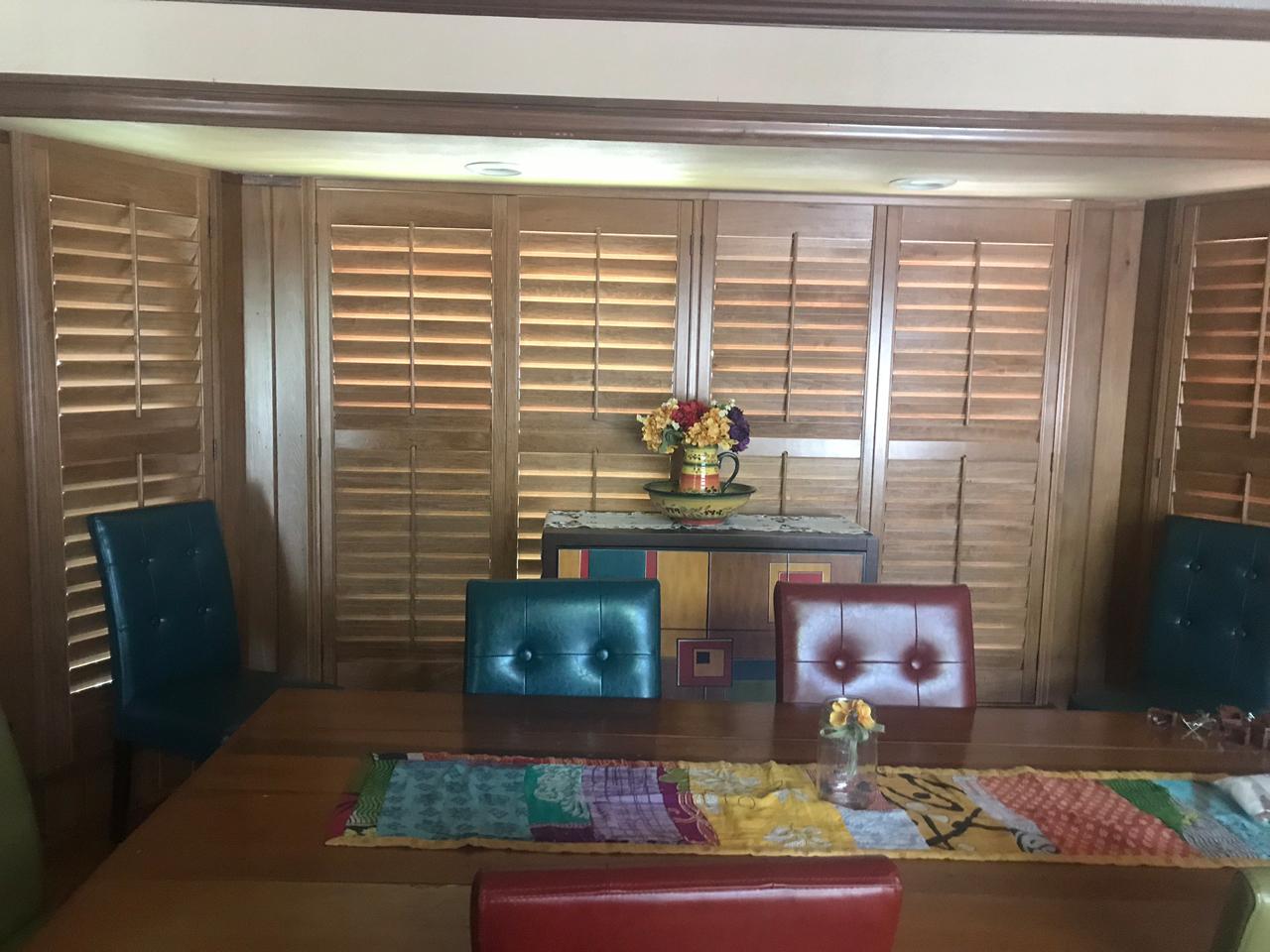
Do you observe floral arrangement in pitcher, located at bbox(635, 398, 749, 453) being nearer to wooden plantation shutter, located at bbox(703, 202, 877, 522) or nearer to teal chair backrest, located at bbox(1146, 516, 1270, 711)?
wooden plantation shutter, located at bbox(703, 202, 877, 522)

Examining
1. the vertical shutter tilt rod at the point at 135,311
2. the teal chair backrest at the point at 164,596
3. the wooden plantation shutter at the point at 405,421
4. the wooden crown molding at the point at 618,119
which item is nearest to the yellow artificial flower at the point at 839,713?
the wooden crown molding at the point at 618,119

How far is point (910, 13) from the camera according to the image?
225cm

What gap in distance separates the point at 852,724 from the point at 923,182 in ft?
6.68

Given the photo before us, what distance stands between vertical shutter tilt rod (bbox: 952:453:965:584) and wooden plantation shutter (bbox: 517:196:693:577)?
1.03 meters

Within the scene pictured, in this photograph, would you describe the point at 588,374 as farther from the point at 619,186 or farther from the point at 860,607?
the point at 860,607

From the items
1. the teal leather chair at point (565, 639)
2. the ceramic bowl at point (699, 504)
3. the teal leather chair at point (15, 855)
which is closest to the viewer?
the teal leather chair at point (15, 855)

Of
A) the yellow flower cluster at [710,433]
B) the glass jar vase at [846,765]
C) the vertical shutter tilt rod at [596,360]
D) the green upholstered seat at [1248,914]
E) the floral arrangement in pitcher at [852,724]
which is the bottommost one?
the glass jar vase at [846,765]

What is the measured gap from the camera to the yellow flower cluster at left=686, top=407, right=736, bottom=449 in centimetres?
309

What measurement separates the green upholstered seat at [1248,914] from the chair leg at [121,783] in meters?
2.54

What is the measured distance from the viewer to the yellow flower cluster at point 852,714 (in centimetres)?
148

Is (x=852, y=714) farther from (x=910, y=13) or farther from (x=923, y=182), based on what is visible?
(x=923, y=182)

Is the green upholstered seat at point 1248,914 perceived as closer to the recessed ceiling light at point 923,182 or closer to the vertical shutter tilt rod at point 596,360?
the recessed ceiling light at point 923,182

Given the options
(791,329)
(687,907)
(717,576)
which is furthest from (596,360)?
(687,907)

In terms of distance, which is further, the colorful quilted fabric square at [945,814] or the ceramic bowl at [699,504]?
the ceramic bowl at [699,504]
